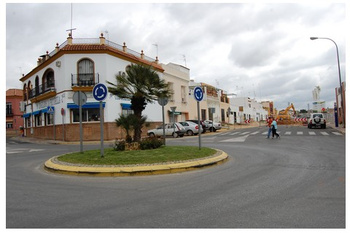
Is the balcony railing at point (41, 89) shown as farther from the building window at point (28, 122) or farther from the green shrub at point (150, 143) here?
the green shrub at point (150, 143)

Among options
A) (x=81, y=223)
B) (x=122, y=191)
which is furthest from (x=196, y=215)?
(x=122, y=191)

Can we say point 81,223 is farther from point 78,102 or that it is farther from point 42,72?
point 42,72

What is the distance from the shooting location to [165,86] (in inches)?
484

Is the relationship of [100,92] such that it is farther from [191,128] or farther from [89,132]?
[191,128]

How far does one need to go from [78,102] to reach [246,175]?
7.15 meters

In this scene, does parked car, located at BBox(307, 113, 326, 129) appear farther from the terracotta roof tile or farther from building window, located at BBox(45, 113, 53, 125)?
the terracotta roof tile

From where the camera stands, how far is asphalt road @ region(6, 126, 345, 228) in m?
4.28

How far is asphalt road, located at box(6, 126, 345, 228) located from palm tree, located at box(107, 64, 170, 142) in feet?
15.3

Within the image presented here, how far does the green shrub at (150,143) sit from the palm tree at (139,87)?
1.56 feet

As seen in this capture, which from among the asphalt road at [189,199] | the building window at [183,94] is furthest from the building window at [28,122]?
the asphalt road at [189,199]

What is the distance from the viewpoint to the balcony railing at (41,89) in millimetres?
27844

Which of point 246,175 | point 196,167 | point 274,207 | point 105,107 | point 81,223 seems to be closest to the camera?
point 81,223

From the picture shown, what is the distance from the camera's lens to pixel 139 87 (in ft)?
38.9

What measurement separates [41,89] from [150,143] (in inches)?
912
